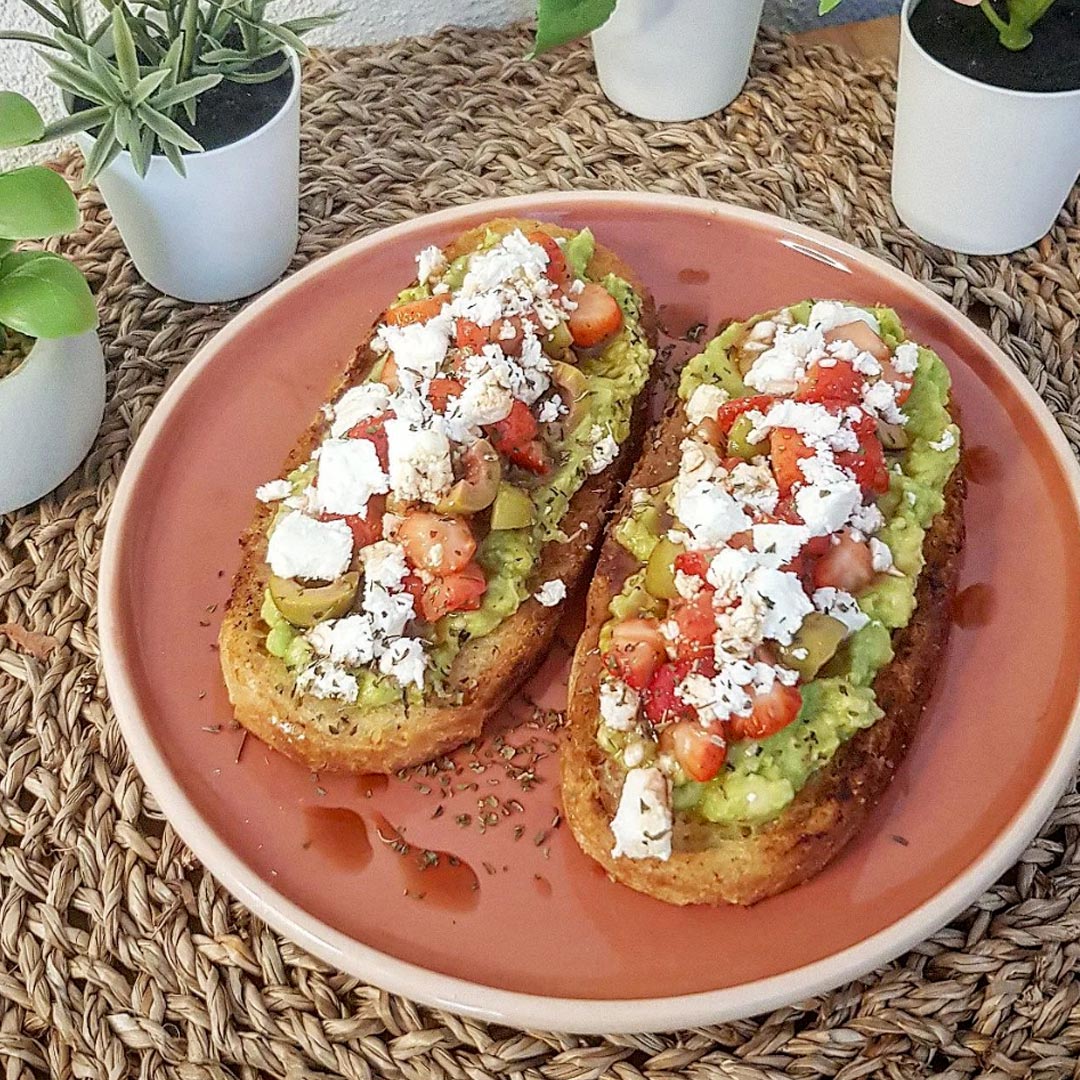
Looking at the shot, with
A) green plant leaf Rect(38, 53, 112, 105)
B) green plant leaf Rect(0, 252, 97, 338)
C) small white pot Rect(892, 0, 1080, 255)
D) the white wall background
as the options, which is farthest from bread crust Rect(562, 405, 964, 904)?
the white wall background

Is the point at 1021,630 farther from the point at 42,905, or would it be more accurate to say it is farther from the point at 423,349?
the point at 42,905

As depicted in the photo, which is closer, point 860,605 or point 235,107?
point 860,605

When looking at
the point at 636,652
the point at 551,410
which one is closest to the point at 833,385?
the point at 551,410

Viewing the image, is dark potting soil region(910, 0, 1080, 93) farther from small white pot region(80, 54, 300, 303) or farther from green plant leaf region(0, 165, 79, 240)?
green plant leaf region(0, 165, 79, 240)

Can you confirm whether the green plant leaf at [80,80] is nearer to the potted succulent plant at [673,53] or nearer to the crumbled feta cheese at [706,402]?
the potted succulent plant at [673,53]

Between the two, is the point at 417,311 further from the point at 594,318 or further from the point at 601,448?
the point at 601,448

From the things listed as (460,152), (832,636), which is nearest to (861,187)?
(460,152)

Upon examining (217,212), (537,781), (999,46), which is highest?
(999,46)
